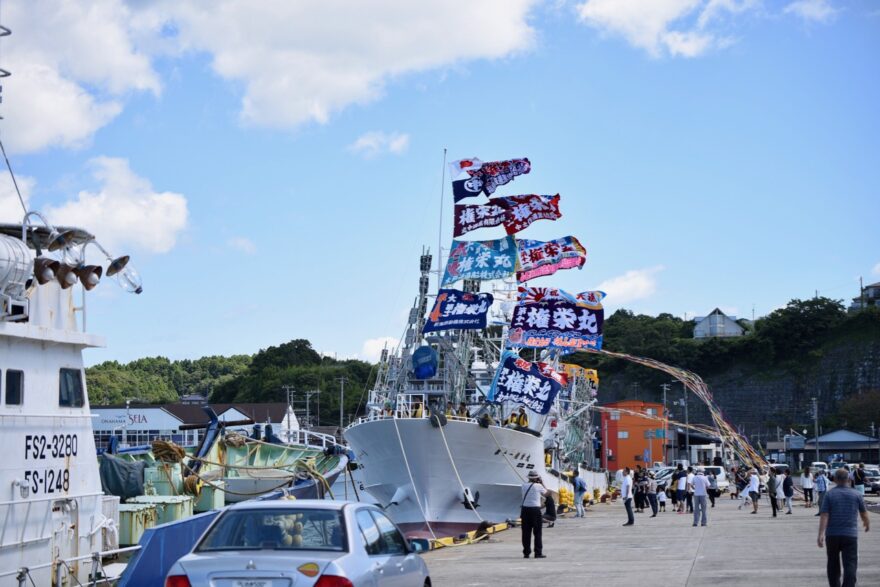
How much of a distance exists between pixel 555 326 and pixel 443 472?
714cm

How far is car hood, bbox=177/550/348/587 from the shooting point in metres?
8.02

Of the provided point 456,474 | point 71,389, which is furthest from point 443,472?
point 71,389

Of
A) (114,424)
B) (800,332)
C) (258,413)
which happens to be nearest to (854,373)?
(800,332)

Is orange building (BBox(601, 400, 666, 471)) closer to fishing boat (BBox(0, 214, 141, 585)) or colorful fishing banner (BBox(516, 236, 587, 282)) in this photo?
colorful fishing banner (BBox(516, 236, 587, 282))

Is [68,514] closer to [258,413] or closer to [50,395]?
[50,395]

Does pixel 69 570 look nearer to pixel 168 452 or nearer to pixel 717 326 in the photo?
pixel 168 452

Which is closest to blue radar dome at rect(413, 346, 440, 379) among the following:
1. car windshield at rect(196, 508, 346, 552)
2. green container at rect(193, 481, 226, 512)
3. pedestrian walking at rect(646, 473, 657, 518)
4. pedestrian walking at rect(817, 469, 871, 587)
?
pedestrian walking at rect(646, 473, 657, 518)

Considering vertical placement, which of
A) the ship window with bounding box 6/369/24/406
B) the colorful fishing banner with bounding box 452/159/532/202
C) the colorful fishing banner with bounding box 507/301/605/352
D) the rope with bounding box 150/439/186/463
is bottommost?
the rope with bounding box 150/439/186/463

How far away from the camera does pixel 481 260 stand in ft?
129

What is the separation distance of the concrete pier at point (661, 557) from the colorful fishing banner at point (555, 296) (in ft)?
36.4

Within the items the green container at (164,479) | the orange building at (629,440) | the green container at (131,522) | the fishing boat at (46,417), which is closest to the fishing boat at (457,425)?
the green container at (164,479)

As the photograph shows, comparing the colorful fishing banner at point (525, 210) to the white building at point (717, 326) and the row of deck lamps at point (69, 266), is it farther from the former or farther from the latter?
the white building at point (717, 326)

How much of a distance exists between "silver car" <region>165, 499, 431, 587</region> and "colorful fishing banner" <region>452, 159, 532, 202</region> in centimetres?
3072

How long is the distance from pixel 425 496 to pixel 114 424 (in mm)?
54519
